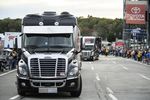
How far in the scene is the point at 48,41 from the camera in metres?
18.7

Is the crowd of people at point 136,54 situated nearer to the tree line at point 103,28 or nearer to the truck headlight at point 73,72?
the tree line at point 103,28

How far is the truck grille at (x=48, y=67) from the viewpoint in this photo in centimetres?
1747

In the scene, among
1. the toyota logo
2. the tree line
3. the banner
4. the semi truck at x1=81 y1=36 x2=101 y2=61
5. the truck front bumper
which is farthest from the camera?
the tree line

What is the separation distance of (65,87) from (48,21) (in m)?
2.75

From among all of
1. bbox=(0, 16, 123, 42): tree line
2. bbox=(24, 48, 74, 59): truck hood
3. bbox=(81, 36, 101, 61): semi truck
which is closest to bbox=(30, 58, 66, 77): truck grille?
bbox=(24, 48, 74, 59): truck hood

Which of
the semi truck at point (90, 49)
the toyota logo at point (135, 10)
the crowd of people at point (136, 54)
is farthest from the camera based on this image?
the toyota logo at point (135, 10)

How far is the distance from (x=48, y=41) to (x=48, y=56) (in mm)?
1221

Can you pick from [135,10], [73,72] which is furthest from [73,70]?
[135,10]

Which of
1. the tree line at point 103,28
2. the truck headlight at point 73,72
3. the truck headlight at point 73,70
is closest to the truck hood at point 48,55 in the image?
the truck headlight at point 73,70

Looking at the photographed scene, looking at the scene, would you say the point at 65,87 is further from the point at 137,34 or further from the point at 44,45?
the point at 137,34

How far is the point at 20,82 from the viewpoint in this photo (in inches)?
696

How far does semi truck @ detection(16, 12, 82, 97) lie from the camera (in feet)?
57.3

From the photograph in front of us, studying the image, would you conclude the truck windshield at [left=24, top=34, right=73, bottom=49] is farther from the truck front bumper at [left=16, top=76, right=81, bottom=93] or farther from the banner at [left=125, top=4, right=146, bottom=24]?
the banner at [left=125, top=4, right=146, bottom=24]

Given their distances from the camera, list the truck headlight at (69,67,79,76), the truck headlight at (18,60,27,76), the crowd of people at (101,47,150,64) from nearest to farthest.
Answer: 1. the truck headlight at (18,60,27,76)
2. the truck headlight at (69,67,79,76)
3. the crowd of people at (101,47,150,64)
